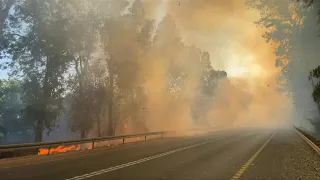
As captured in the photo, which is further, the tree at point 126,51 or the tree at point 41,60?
the tree at point 126,51

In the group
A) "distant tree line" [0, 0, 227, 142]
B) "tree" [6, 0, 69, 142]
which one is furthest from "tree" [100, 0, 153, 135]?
"tree" [6, 0, 69, 142]

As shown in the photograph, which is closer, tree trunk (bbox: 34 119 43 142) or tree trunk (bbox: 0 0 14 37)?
tree trunk (bbox: 0 0 14 37)

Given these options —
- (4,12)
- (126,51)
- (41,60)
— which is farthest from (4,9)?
(126,51)

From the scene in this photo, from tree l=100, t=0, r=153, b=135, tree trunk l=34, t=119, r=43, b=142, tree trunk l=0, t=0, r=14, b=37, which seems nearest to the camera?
tree trunk l=0, t=0, r=14, b=37

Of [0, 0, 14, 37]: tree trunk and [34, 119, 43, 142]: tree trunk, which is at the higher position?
[0, 0, 14, 37]: tree trunk

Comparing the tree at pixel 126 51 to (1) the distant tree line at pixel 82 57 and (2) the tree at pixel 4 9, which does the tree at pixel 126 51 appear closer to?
(1) the distant tree line at pixel 82 57

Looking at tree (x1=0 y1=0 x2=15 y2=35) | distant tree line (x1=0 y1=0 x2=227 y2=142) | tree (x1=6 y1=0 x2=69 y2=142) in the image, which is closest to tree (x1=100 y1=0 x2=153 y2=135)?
distant tree line (x1=0 y1=0 x2=227 y2=142)

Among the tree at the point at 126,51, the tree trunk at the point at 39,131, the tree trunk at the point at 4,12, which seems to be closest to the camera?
the tree trunk at the point at 4,12

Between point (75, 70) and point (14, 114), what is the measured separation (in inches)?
1264

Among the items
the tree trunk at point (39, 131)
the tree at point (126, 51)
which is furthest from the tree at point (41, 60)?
the tree at point (126, 51)

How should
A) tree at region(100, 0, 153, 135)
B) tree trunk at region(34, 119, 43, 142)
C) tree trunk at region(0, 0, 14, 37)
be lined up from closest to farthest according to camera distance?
1. tree trunk at region(0, 0, 14, 37)
2. tree trunk at region(34, 119, 43, 142)
3. tree at region(100, 0, 153, 135)

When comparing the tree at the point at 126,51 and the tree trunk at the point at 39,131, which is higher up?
the tree at the point at 126,51

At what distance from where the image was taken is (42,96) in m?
28.7

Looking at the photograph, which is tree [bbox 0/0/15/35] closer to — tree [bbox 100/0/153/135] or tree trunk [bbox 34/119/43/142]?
tree trunk [bbox 34/119/43/142]
